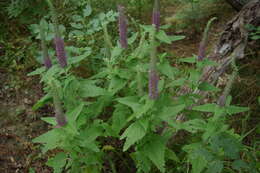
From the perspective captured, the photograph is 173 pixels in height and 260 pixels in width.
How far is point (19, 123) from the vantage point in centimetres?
430

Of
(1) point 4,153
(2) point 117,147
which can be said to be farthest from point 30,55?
(2) point 117,147

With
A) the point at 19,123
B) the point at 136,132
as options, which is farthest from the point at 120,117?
the point at 19,123

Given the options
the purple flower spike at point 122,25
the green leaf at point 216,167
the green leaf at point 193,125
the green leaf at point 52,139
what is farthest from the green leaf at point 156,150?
the purple flower spike at point 122,25

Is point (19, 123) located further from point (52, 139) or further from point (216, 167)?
point (216, 167)

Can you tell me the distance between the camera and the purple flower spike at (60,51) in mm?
2439

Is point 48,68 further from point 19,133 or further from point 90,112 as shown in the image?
point 19,133

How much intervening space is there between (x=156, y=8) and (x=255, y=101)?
2.34 meters

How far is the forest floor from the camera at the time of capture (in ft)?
12.6

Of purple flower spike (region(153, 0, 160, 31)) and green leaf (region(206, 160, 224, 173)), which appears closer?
green leaf (region(206, 160, 224, 173))

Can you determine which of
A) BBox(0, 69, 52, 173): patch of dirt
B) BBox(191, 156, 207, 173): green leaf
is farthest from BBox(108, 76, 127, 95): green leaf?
BBox(0, 69, 52, 173): patch of dirt

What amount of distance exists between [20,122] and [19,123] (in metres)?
0.02

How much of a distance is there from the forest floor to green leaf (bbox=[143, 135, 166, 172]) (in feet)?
5.95

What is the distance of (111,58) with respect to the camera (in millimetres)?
2754

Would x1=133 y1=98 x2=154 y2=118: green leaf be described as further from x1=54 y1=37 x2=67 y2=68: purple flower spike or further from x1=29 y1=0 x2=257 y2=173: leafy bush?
x1=54 y1=37 x2=67 y2=68: purple flower spike
